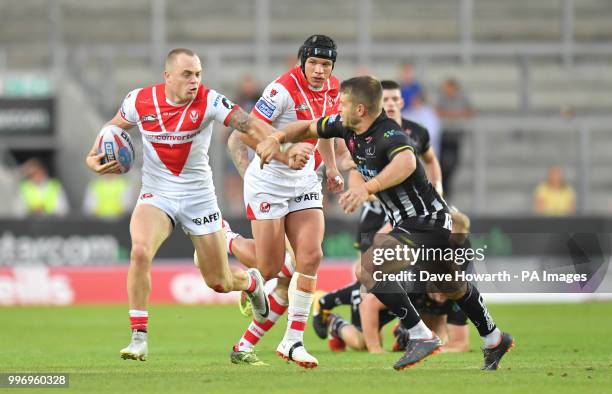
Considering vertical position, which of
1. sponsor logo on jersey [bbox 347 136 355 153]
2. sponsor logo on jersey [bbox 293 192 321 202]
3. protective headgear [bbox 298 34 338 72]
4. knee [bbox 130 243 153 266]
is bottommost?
knee [bbox 130 243 153 266]

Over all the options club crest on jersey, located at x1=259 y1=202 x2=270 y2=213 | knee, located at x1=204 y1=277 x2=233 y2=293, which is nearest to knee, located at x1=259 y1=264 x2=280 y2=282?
knee, located at x1=204 y1=277 x2=233 y2=293

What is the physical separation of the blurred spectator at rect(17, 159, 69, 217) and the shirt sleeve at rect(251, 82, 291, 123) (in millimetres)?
11189

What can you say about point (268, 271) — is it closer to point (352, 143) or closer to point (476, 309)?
point (352, 143)

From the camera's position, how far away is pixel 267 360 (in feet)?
35.0

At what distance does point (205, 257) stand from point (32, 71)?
13912 mm

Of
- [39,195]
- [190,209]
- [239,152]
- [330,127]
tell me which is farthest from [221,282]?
[39,195]

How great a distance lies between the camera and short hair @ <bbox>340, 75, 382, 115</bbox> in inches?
354

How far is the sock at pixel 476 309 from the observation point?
9.12 m

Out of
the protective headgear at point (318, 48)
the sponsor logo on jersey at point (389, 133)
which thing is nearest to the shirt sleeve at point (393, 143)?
the sponsor logo on jersey at point (389, 133)

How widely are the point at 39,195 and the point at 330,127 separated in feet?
41.2

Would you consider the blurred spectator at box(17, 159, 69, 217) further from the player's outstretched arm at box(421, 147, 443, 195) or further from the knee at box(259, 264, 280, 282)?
the knee at box(259, 264, 280, 282)

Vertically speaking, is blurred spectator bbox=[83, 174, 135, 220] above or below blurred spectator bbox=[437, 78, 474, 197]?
below

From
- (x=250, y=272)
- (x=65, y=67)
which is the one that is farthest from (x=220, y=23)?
(x=250, y=272)

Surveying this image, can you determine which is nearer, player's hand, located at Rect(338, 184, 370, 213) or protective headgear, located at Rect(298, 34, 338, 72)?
player's hand, located at Rect(338, 184, 370, 213)
